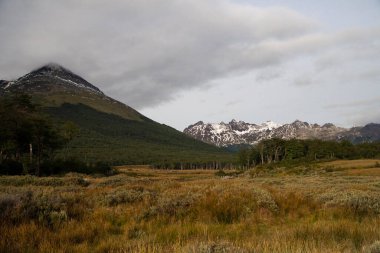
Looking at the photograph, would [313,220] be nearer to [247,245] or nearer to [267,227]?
[267,227]

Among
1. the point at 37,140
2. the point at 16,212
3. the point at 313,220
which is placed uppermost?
the point at 37,140

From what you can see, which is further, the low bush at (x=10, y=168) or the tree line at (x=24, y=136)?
the tree line at (x=24, y=136)

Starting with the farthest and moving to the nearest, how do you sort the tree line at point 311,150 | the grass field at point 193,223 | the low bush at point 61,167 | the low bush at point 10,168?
the tree line at point 311,150
the low bush at point 61,167
the low bush at point 10,168
the grass field at point 193,223

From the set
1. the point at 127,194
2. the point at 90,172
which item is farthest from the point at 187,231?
the point at 90,172

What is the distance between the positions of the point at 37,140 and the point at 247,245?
5565 cm

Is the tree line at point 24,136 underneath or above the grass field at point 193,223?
above

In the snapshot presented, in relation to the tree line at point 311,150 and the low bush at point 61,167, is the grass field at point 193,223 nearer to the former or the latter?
the low bush at point 61,167

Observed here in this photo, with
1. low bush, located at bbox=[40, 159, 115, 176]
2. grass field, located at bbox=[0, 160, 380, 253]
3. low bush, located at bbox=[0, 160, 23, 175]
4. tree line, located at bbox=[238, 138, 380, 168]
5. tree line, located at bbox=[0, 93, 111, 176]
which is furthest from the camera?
tree line, located at bbox=[238, 138, 380, 168]

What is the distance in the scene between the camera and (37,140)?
185 feet

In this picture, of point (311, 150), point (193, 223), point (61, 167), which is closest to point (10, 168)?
point (61, 167)

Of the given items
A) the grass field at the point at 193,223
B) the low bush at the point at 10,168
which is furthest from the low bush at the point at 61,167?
the grass field at the point at 193,223

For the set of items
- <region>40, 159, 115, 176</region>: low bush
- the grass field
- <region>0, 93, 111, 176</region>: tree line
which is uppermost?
<region>0, 93, 111, 176</region>: tree line

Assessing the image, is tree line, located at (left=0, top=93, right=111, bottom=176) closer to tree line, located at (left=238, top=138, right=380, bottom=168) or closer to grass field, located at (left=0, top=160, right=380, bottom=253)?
grass field, located at (left=0, top=160, right=380, bottom=253)

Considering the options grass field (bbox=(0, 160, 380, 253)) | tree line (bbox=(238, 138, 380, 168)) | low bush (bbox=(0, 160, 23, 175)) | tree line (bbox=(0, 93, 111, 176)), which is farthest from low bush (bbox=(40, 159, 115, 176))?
tree line (bbox=(238, 138, 380, 168))
